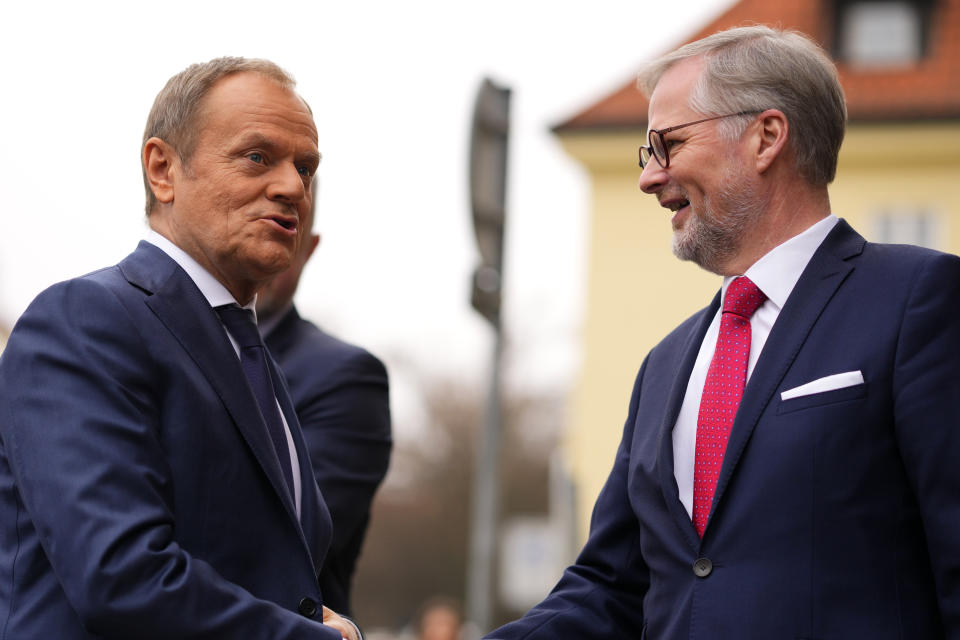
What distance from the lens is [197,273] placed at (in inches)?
138

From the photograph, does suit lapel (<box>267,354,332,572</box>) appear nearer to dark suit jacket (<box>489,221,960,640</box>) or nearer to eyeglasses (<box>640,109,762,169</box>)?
dark suit jacket (<box>489,221,960,640</box>)

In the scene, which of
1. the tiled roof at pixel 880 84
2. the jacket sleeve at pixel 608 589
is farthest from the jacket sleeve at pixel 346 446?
the tiled roof at pixel 880 84

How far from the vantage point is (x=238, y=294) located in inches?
143

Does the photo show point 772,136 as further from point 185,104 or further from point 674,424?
point 185,104

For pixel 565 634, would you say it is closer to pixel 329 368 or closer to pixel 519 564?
pixel 329 368

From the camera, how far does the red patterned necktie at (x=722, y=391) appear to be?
3.74 metres

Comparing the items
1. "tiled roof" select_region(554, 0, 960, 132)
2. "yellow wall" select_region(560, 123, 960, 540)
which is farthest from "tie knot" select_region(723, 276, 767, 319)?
"tiled roof" select_region(554, 0, 960, 132)

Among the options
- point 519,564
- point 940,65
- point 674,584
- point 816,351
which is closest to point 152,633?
point 674,584

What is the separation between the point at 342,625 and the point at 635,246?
23327mm

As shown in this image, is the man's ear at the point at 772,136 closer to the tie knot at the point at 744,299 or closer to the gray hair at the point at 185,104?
the tie knot at the point at 744,299

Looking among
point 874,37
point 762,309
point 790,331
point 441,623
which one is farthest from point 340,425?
point 874,37

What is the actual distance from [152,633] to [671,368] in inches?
66.9

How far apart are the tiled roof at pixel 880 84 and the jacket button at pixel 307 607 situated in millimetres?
22511

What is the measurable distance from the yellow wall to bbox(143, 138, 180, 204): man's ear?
22010mm
